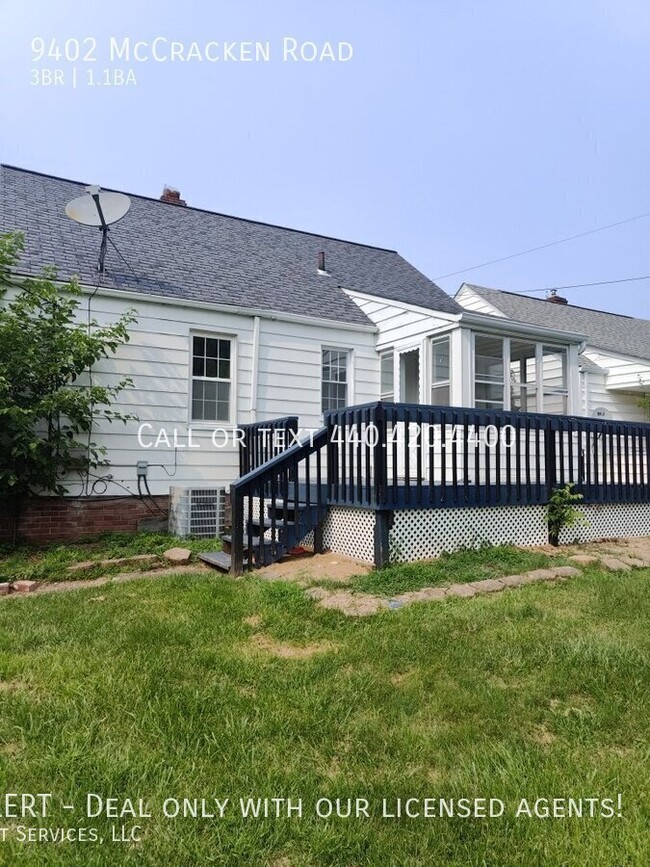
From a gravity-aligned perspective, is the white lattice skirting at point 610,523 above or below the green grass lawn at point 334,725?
above

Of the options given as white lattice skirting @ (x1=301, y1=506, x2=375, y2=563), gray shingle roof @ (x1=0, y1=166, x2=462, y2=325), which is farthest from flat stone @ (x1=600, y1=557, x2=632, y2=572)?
gray shingle roof @ (x1=0, y1=166, x2=462, y2=325)

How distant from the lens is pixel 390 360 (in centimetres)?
956

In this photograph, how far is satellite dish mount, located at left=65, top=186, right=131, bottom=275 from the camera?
26.1 ft

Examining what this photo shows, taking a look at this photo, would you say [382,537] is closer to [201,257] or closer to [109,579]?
[109,579]

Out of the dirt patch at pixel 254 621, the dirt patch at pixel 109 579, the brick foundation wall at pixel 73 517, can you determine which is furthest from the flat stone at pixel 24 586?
the dirt patch at pixel 254 621

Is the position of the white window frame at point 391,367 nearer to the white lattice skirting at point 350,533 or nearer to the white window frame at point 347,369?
the white window frame at point 347,369

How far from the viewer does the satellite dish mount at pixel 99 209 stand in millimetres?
7953

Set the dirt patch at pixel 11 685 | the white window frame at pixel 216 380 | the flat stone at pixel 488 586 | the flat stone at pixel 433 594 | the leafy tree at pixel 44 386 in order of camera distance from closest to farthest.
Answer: the dirt patch at pixel 11 685
the flat stone at pixel 433 594
the flat stone at pixel 488 586
the leafy tree at pixel 44 386
the white window frame at pixel 216 380

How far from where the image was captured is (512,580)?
4.98 m

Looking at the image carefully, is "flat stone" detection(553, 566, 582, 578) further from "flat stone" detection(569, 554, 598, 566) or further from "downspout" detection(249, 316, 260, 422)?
"downspout" detection(249, 316, 260, 422)

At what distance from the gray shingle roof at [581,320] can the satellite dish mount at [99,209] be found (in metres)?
10.4

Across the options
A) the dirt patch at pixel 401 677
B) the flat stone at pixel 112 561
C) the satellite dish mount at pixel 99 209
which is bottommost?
the dirt patch at pixel 401 677

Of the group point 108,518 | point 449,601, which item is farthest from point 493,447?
point 108,518

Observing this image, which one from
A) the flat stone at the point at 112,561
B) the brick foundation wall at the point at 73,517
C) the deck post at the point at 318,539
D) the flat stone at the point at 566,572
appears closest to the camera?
the flat stone at the point at 566,572
